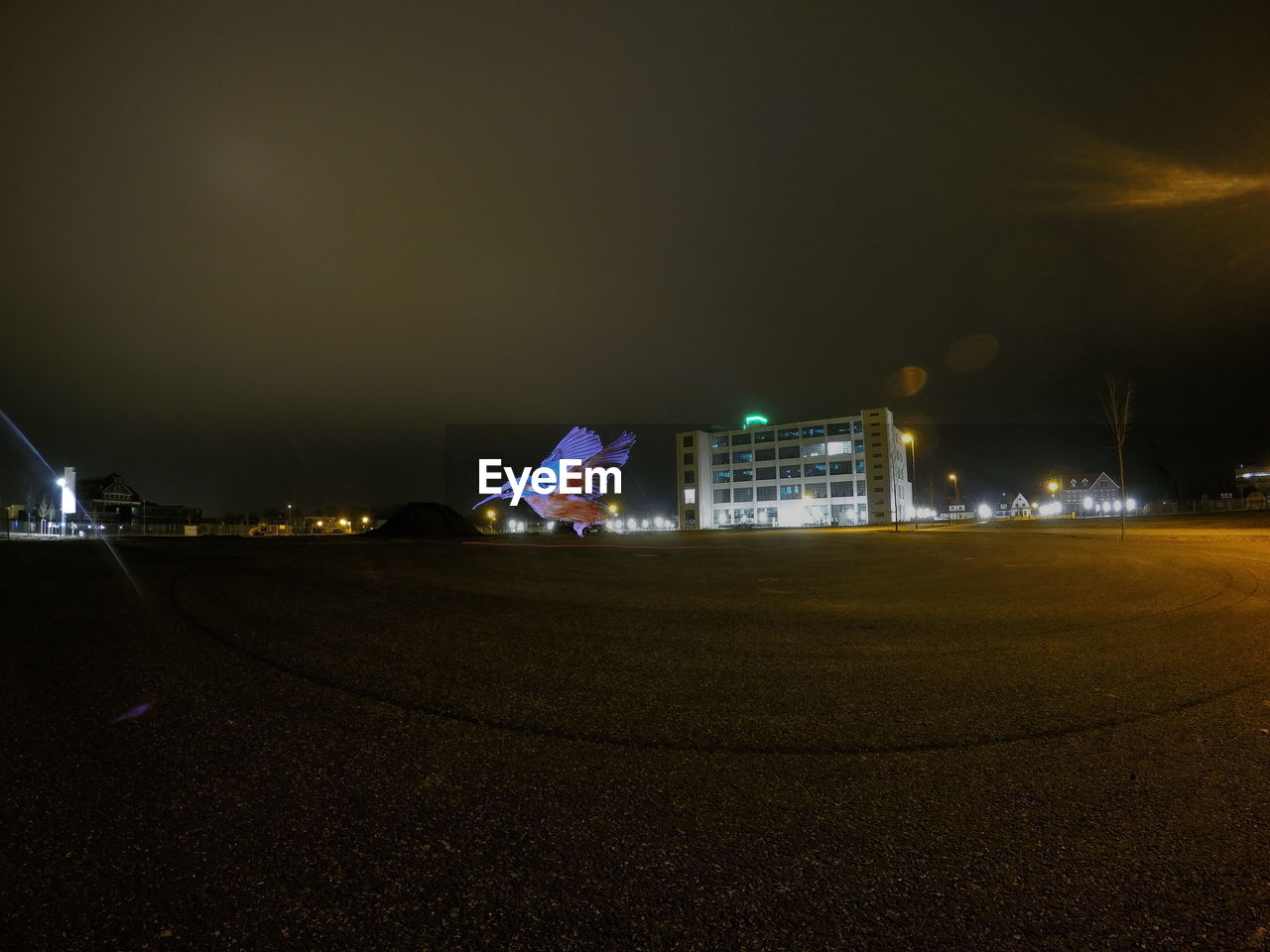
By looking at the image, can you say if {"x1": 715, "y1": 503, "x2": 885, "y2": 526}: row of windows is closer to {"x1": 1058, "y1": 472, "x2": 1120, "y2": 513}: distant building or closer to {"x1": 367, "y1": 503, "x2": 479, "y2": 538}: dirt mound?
{"x1": 367, "y1": 503, "x2": 479, "y2": 538}: dirt mound

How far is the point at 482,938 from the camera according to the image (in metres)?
2.18

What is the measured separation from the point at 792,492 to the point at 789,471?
3189mm

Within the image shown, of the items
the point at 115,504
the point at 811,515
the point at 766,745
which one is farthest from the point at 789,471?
the point at 115,504

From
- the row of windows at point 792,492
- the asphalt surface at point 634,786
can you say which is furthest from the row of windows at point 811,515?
the asphalt surface at point 634,786

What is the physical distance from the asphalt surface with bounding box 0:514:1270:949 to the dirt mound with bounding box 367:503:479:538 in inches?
1591

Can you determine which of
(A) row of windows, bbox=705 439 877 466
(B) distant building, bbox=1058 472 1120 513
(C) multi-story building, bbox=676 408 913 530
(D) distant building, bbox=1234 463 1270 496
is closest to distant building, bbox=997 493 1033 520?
(B) distant building, bbox=1058 472 1120 513

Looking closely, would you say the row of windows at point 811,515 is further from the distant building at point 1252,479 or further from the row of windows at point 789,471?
the distant building at point 1252,479

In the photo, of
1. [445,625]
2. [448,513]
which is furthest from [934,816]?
[448,513]

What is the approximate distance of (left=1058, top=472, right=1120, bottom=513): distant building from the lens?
11719 centimetres

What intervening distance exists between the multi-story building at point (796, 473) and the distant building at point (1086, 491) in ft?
156

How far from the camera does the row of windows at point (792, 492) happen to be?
3393 inches

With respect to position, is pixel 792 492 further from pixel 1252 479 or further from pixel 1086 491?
pixel 1086 491

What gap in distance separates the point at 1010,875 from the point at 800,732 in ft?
5.67

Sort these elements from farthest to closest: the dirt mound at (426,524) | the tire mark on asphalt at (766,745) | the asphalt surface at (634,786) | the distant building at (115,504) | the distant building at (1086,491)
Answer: the distant building at (1086,491), the distant building at (115,504), the dirt mound at (426,524), the tire mark on asphalt at (766,745), the asphalt surface at (634,786)
